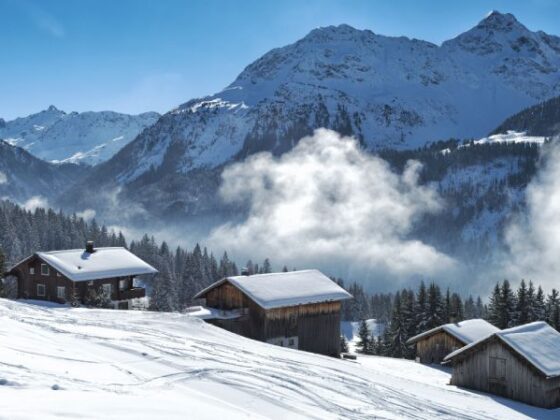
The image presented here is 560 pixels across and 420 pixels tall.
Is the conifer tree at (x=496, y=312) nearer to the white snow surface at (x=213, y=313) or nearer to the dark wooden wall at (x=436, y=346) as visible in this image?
the dark wooden wall at (x=436, y=346)

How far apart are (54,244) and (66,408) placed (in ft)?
490

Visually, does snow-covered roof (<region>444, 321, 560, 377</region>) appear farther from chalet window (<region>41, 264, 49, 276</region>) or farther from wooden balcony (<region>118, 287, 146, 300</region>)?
chalet window (<region>41, 264, 49, 276</region>)

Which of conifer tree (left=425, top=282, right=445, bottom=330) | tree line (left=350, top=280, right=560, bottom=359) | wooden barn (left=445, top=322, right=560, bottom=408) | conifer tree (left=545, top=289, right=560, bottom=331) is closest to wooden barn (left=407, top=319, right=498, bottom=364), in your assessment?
wooden barn (left=445, top=322, right=560, bottom=408)

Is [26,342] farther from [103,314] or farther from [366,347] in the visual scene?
[366,347]

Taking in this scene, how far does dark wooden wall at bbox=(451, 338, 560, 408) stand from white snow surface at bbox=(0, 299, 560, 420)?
9.92m

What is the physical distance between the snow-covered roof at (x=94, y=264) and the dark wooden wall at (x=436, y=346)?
81.2ft

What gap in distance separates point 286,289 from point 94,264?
1776 cm

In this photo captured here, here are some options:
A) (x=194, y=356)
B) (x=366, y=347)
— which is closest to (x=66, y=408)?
(x=194, y=356)

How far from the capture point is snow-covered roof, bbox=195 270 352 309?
156ft

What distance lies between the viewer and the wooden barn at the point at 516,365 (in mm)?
37688

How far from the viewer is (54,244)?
152 m

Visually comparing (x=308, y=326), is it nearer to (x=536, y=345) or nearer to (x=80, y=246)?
(x=536, y=345)

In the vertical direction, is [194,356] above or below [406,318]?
above

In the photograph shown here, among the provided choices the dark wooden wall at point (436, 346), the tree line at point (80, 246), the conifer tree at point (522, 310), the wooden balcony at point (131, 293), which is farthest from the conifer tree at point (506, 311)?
the tree line at point (80, 246)
